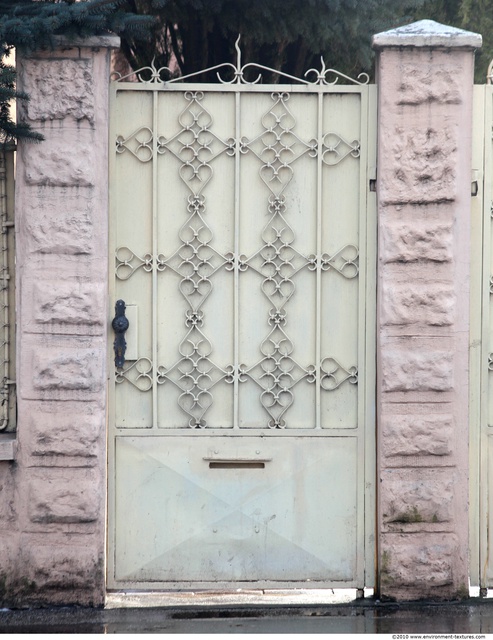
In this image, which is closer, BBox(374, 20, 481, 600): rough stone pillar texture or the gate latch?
BBox(374, 20, 481, 600): rough stone pillar texture

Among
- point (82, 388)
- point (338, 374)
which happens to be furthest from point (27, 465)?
point (338, 374)

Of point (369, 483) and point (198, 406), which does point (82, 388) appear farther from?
point (369, 483)

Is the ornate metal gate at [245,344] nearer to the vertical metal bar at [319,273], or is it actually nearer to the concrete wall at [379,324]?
the vertical metal bar at [319,273]

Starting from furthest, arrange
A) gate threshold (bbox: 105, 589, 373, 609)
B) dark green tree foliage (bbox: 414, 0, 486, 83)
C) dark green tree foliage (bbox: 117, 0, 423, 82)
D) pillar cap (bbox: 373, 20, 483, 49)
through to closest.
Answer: dark green tree foliage (bbox: 414, 0, 486, 83)
dark green tree foliage (bbox: 117, 0, 423, 82)
gate threshold (bbox: 105, 589, 373, 609)
pillar cap (bbox: 373, 20, 483, 49)

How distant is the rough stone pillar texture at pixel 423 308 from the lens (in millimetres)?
5293

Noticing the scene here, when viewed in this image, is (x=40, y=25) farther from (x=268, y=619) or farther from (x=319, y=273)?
(x=268, y=619)

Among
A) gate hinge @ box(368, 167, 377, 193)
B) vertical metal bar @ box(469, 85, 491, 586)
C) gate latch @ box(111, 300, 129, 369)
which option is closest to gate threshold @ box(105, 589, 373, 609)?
vertical metal bar @ box(469, 85, 491, 586)

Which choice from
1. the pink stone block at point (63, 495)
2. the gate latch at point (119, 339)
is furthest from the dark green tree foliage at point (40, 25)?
the pink stone block at point (63, 495)

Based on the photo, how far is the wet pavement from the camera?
16.2 ft

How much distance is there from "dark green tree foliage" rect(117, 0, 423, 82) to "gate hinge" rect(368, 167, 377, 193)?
1996 millimetres

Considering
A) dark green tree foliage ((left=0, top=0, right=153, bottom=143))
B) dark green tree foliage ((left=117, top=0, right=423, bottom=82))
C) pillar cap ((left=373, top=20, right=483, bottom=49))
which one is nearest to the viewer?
dark green tree foliage ((left=0, top=0, right=153, bottom=143))

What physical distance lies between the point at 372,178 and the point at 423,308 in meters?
0.80

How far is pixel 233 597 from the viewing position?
5.41m

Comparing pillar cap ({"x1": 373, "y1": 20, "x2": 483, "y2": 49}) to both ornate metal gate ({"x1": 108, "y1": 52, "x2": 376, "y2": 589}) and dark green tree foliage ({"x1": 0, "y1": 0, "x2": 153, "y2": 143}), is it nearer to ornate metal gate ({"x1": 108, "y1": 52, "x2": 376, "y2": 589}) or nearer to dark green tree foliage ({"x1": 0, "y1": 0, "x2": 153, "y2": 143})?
ornate metal gate ({"x1": 108, "y1": 52, "x2": 376, "y2": 589})
